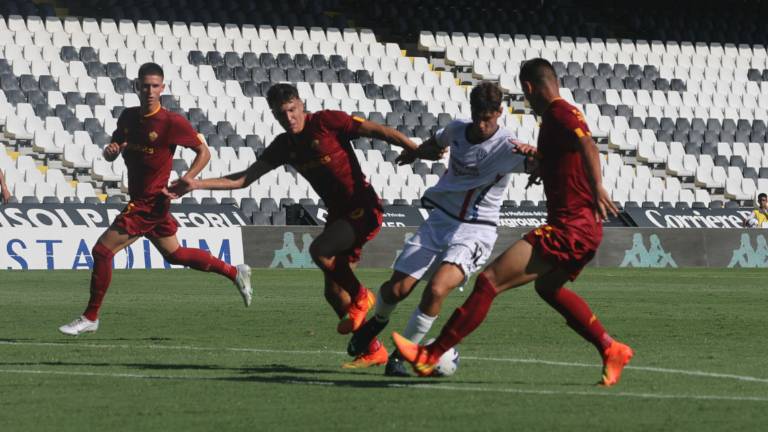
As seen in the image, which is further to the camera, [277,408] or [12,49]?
[12,49]

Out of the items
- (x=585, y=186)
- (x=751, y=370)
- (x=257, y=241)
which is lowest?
(x=257, y=241)

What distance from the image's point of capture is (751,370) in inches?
380

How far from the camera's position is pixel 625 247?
31.2 metres

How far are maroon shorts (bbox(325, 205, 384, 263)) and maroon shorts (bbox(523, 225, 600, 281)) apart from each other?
7.82 ft

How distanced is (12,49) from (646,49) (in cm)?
1935

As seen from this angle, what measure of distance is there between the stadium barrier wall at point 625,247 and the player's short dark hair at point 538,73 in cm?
1981

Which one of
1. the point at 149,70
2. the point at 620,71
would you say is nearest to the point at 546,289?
the point at 149,70

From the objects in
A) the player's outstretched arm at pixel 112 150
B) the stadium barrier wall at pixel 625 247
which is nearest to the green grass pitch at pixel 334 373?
Result: the player's outstretched arm at pixel 112 150

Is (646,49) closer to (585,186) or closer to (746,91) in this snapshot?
(746,91)

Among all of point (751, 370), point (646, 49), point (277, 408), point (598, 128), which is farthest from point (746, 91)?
point (277, 408)

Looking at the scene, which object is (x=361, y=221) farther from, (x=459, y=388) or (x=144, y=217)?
(x=144, y=217)

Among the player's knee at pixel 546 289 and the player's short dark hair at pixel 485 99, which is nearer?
the player's knee at pixel 546 289

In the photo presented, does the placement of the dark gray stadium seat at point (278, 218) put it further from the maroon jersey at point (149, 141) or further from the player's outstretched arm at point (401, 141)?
the player's outstretched arm at point (401, 141)

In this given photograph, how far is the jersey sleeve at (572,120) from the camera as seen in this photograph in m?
8.23
